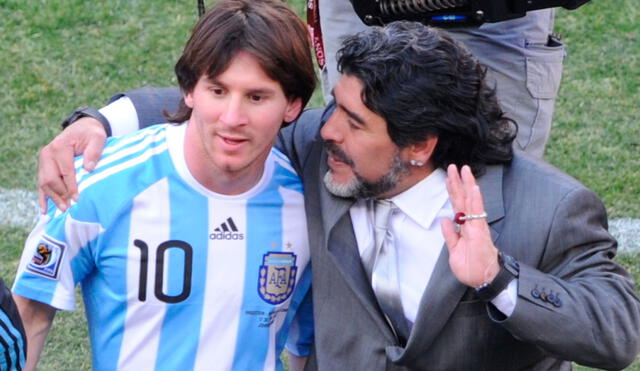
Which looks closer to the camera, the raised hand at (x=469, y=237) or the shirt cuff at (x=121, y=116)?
the raised hand at (x=469, y=237)

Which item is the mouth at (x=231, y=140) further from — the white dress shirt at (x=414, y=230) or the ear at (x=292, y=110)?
the white dress shirt at (x=414, y=230)

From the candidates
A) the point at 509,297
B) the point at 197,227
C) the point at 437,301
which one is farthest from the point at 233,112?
the point at 509,297

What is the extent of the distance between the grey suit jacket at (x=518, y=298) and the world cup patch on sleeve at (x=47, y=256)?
2.12 feet

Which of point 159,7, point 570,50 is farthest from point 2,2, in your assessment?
point 570,50

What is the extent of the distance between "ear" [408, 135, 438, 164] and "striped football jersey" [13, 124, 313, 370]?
0.35m

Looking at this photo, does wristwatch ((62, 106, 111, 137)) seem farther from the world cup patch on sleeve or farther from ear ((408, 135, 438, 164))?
ear ((408, 135, 438, 164))

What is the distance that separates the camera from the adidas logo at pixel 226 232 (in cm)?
338

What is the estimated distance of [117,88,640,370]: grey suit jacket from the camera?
3.22 metres

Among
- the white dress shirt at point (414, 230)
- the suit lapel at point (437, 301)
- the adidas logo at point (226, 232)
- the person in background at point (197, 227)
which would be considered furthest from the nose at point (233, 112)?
the suit lapel at point (437, 301)

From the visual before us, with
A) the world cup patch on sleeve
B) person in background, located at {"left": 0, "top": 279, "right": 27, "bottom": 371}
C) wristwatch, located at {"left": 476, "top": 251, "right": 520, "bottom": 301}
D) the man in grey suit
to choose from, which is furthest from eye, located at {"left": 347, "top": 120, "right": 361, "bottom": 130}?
person in background, located at {"left": 0, "top": 279, "right": 27, "bottom": 371}

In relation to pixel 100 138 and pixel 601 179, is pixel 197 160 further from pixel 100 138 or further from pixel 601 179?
pixel 601 179

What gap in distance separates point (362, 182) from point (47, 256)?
0.80 m

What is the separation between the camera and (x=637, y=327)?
3.30 meters

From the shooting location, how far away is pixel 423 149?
138 inches
